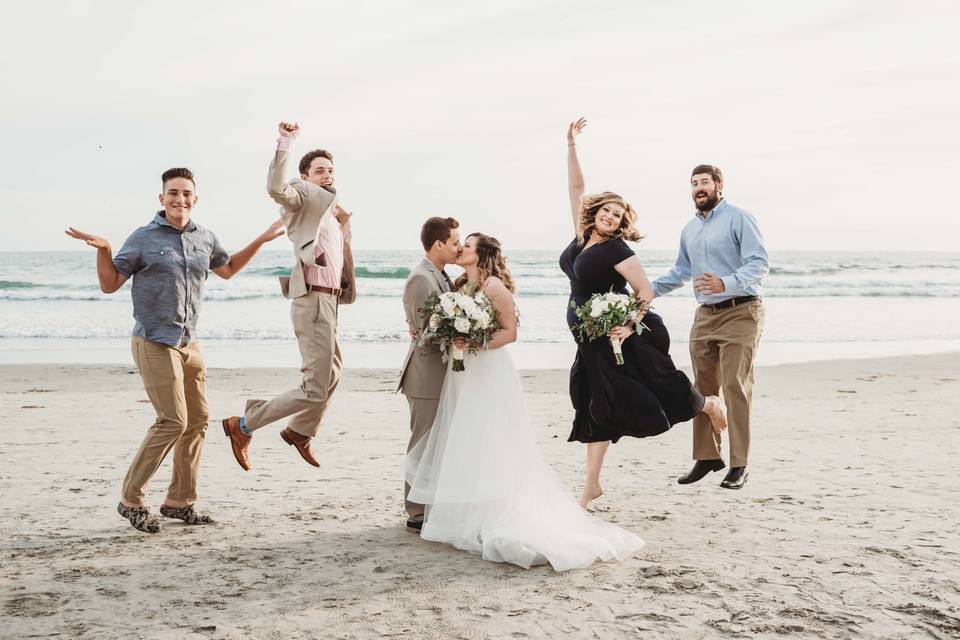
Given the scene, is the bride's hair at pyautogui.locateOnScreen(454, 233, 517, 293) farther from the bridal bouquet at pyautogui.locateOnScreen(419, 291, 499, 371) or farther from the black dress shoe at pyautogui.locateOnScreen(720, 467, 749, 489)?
the black dress shoe at pyautogui.locateOnScreen(720, 467, 749, 489)

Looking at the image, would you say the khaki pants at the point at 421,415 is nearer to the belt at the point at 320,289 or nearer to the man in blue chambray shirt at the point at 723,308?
the belt at the point at 320,289

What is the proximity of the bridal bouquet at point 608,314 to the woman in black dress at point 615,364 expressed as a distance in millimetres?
51

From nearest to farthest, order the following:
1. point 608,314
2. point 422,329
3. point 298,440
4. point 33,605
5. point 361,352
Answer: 1. point 33,605
2. point 422,329
3. point 608,314
4. point 298,440
5. point 361,352

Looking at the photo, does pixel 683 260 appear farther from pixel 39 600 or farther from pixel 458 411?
pixel 39 600

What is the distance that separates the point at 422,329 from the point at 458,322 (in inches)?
16.3

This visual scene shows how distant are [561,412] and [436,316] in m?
5.71

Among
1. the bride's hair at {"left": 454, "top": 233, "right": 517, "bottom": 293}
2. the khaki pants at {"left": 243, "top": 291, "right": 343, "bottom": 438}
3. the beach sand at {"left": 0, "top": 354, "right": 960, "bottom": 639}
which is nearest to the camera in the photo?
the beach sand at {"left": 0, "top": 354, "right": 960, "bottom": 639}

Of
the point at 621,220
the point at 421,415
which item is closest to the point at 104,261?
the point at 421,415

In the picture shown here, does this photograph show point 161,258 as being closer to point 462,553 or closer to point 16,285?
point 462,553

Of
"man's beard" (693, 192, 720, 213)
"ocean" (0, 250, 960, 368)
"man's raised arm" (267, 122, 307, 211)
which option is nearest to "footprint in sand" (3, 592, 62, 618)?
"man's raised arm" (267, 122, 307, 211)

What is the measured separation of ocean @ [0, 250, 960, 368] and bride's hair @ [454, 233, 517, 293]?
9.77 metres

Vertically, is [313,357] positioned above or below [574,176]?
below

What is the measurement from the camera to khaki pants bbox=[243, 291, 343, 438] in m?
5.75

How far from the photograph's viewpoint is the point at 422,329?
546 centimetres
